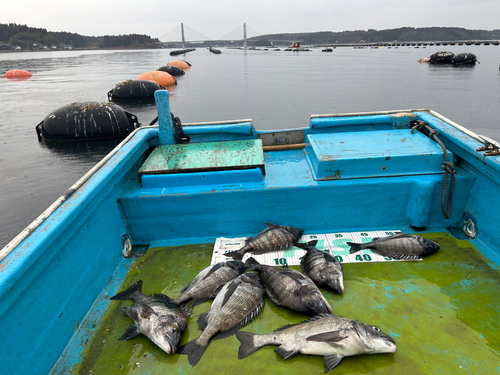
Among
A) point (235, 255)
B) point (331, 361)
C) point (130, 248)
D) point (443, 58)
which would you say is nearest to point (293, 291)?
point (331, 361)

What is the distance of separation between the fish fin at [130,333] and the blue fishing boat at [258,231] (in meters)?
0.09

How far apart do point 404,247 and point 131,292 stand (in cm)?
344

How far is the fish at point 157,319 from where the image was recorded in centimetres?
277

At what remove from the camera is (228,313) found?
2.98m

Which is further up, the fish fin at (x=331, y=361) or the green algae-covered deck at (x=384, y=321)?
the fish fin at (x=331, y=361)

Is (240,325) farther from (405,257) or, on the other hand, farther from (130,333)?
(405,257)

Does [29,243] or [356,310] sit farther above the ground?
[29,243]

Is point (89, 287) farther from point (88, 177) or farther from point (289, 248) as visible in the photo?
point (289, 248)

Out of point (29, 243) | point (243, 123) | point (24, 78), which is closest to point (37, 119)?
point (243, 123)

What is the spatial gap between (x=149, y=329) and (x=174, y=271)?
1.04 m

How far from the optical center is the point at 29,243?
2576 mm

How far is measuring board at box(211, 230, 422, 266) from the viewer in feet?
12.8

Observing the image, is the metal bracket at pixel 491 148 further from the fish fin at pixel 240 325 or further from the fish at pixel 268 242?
the fish fin at pixel 240 325

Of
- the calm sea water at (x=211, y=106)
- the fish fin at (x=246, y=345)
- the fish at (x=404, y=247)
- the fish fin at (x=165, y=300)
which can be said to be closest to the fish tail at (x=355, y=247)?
the fish at (x=404, y=247)
